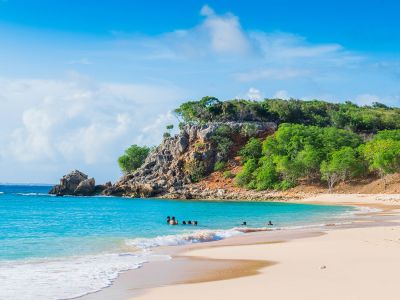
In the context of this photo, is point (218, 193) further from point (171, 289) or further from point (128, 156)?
point (171, 289)

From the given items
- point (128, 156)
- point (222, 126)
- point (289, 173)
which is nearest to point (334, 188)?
point (289, 173)

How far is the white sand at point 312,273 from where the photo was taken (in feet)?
43.9

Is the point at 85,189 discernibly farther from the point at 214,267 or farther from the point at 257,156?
the point at 214,267

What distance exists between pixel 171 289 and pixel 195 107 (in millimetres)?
118889

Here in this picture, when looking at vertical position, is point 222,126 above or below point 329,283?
above

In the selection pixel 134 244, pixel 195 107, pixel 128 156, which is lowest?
pixel 134 244

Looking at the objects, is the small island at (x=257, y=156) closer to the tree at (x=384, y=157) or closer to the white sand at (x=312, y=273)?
the tree at (x=384, y=157)

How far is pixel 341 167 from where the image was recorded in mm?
91000

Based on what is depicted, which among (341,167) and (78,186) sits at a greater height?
(341,167)

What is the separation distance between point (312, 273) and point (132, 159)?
413 ft

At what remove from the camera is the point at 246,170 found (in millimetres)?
107125

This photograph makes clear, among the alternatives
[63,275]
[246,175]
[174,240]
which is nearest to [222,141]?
[246,175]

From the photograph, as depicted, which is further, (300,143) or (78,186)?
(78,186)

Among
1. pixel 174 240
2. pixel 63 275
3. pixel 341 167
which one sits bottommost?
pixel 174 240
